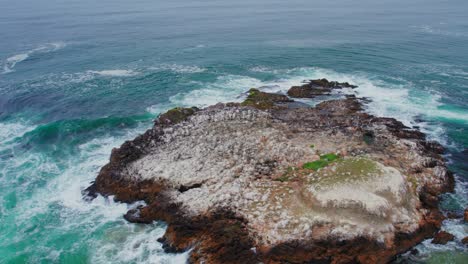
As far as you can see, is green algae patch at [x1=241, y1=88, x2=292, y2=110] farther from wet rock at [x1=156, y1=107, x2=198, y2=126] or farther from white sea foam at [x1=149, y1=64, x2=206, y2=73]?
white sea foam at [x1=149, y1=64, x2=206, y2=73]

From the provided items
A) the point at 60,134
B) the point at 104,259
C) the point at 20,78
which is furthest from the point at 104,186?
the point at 20,78

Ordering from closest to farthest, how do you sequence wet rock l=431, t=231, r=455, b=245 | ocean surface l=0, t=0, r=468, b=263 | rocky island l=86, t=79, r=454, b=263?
rocky island l=86, t=79, r=454, b=263 → wet rock l=431, t=231, r=455, b=245 → ocean surface l=0, t=0, r=468, b=263

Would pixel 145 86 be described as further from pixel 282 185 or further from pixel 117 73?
pixel 282 185

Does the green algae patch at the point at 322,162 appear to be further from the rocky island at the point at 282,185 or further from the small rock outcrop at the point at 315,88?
the small rock outcrop at the point at 315,88

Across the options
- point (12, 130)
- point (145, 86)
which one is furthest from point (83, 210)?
point (145, 86)

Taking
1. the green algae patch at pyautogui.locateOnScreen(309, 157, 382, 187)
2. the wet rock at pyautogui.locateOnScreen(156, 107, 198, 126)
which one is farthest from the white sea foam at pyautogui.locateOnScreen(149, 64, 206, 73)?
the green algae patch at pyautogui.locateOnScreen(309, 157, 382, 187)

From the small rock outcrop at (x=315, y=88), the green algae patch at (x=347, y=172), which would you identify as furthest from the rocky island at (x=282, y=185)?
the small rock outcrop at (x=315, y=88)
